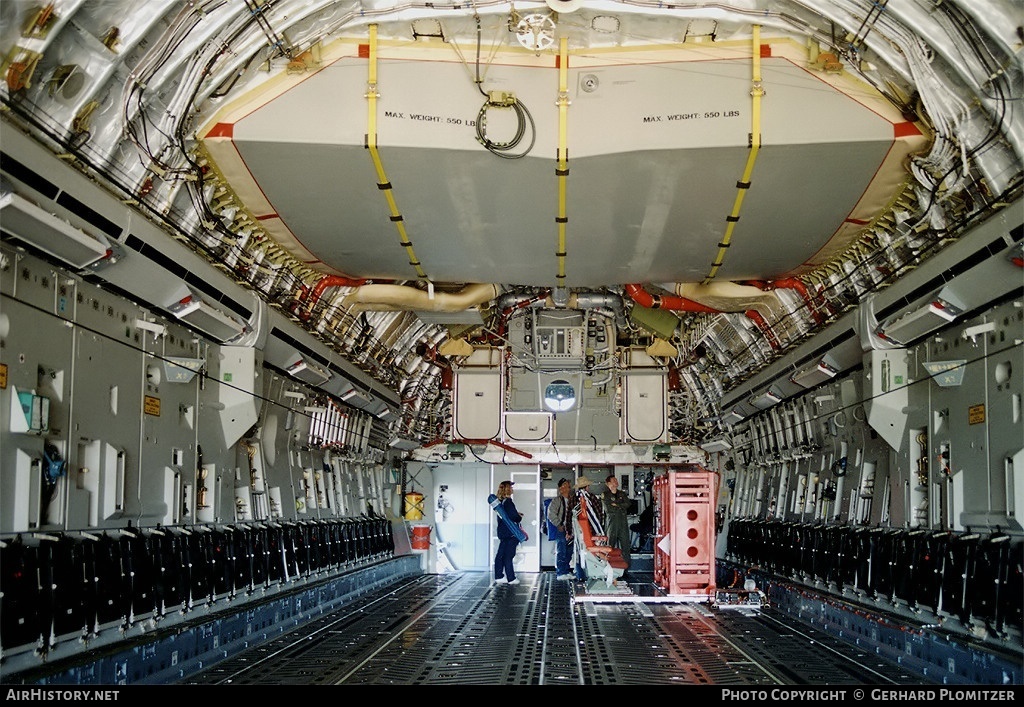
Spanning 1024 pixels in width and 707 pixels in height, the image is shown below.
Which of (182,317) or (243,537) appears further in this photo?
(243,537)

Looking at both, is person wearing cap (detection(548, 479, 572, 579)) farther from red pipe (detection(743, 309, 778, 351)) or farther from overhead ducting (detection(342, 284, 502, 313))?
red pipe (detection(743, 309, 778, 351))

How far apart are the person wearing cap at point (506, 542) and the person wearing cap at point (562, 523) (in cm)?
81

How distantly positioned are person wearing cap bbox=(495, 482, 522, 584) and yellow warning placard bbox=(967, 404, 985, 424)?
28.5 feet

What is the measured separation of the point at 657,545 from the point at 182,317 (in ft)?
24.4

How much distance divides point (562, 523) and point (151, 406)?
9.44 m

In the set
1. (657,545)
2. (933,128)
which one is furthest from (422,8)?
(657,545)

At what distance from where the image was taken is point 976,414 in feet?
26.3

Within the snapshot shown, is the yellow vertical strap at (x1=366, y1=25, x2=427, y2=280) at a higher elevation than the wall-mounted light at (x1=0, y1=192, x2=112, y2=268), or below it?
higher

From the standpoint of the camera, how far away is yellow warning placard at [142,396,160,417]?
8318 mm

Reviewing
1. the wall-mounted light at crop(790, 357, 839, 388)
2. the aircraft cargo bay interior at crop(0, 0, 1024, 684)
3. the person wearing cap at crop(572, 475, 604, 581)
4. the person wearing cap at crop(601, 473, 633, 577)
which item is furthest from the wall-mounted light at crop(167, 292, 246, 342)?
the person wearing cap at crop(601, 473, 633, 577)

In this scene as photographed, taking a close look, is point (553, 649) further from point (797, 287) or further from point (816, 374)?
point (797, 287)

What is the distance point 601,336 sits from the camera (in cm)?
1892
